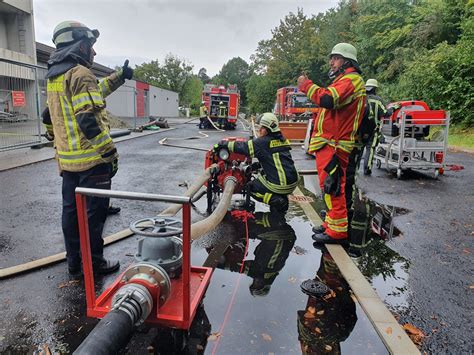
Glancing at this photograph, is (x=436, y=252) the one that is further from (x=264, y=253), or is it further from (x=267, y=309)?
(x=267, y=309)

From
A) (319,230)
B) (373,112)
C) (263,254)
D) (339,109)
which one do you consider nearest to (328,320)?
(263,254)

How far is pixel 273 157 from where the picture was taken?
16.3 feet

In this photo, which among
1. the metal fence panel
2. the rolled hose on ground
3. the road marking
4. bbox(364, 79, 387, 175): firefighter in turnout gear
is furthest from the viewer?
the metal fence panel

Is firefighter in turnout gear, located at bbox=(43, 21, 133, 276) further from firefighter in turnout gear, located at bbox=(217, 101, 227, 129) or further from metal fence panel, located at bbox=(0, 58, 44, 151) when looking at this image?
firefighter in turnout gear, located at bbox=(217, 101, 227, 129)

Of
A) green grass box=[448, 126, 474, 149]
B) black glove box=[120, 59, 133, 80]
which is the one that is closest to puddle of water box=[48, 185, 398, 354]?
black glove box=[120, 59, 133, 80]

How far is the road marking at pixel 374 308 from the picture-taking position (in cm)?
237

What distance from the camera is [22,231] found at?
4363 millimetres

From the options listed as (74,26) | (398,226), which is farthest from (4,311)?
(398,226)

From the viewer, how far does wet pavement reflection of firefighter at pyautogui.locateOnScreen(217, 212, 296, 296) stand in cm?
332

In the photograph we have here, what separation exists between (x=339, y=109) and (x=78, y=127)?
264 centimetres

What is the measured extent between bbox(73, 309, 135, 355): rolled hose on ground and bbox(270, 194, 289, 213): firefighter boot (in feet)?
11.1

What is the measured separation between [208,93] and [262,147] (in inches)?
818

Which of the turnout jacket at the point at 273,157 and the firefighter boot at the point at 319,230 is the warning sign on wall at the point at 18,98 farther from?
the firefighter boot at the point at 319,230

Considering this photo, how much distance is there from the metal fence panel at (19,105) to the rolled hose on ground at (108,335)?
945cm
